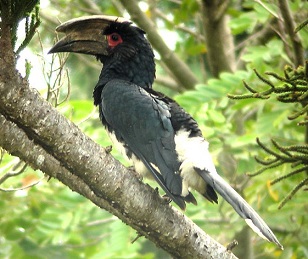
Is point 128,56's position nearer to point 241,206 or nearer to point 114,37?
point 114,37

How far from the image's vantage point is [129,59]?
197 inches

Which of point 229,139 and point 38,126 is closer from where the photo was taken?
point 38,126

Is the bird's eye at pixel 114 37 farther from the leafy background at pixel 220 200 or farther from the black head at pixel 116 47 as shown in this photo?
the leafy background at pixel 220 200

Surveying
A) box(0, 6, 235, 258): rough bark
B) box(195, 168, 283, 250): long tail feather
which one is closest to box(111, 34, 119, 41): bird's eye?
box(195, 168, 283, 250): long tail feather

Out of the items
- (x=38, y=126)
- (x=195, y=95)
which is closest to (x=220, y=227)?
(x=195, y=95)

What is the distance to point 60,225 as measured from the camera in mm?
5602

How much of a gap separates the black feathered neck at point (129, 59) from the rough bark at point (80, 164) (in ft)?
4.99

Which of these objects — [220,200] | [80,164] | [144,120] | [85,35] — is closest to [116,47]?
[85,35]

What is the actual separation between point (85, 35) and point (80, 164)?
74.6 inches

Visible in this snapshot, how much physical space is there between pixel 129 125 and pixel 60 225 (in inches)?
63.5

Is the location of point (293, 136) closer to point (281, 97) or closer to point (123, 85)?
point (123, 85)

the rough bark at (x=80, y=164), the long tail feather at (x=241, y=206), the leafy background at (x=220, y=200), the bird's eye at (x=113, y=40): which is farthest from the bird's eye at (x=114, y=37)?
the rough bark at (x=80, y=164)

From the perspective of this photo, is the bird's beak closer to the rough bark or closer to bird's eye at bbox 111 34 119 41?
bird's eye at bbox 111 34 119 41

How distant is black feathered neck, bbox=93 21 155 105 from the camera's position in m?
4.93
